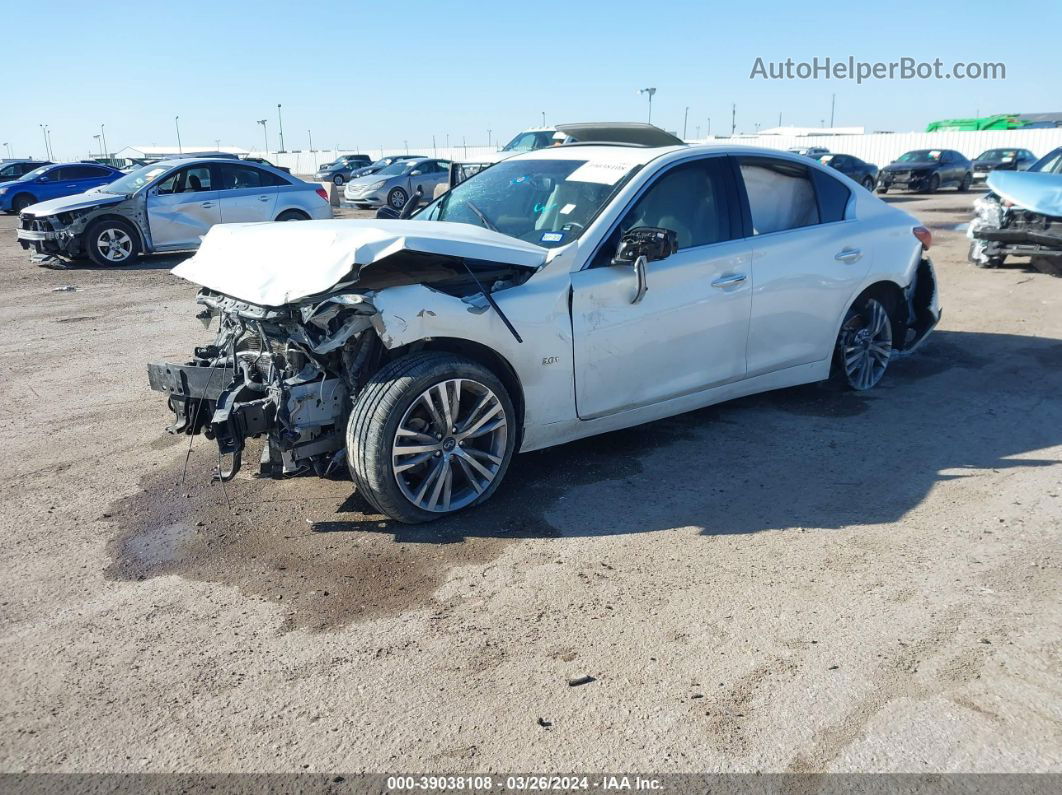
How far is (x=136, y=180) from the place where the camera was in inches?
540

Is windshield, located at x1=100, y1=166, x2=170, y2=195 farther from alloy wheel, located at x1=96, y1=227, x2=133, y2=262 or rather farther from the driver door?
the driver door

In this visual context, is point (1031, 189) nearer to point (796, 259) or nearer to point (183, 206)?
point (796, 259)

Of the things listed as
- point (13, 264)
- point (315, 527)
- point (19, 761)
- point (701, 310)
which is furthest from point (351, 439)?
point (13, 264)

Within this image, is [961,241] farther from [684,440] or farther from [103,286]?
[103,286]

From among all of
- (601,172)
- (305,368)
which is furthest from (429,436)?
(601,172)

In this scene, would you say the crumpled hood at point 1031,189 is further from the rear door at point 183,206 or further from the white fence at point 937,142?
the white fence at point 937,142

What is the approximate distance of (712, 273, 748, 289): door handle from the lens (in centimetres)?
505

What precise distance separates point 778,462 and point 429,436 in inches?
85.4

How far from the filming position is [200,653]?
322 cm

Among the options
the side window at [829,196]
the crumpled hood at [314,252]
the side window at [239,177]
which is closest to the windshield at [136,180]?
the side window at [239,177]

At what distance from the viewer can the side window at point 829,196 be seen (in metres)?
5.88

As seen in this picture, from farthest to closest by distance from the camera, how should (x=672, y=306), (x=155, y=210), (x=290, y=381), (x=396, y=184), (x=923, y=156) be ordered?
(x=923, y=156)
(x=396, y=184)
(x=155, y=210)
(x=672, y=306)
(x=290, y=381)

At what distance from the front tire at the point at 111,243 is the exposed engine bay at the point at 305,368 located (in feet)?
33.3

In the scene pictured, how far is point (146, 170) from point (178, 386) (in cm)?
1106
